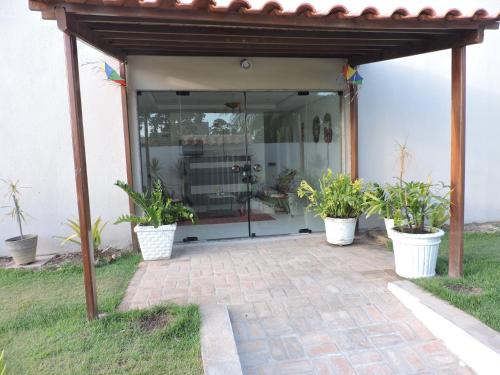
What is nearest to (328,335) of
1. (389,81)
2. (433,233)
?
(433,233)

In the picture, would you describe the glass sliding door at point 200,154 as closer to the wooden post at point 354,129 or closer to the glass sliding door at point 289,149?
the glass sliding door at point 289,149

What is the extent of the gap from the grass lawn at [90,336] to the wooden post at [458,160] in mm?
2448

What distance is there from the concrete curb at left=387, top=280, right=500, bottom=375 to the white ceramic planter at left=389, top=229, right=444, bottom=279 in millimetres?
383

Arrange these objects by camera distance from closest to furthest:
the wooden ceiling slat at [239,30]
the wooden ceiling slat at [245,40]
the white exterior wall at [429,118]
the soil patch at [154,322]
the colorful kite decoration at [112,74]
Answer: the soil patch at [154,322] → the wooden ceiling slat at [239,30] → the wooden ceiling slat at [245,40] → the colorful kite decoration at [112,74] → the white exterior wall at [429,118]

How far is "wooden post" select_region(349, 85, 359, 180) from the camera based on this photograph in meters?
5.11

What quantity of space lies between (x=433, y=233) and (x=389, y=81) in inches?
110

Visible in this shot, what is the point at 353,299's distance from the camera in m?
3.05

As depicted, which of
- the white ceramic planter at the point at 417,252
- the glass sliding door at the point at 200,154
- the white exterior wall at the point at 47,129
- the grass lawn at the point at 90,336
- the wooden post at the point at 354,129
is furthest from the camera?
the wooden post at the point at 354,129

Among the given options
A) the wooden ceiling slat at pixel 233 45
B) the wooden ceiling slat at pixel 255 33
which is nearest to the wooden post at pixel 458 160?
the wooden ceiling slat at pixel 255 33

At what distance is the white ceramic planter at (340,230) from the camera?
15.2 ft

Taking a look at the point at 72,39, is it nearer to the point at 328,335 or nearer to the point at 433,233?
the point at 328,335

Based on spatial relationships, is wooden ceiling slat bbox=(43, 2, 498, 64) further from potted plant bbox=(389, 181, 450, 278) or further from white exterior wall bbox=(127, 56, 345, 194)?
potted plant bbox=(389, 181, 450, 278)

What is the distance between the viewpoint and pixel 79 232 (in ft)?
14.3

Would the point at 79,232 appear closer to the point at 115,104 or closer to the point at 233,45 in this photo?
the point at 115,104
